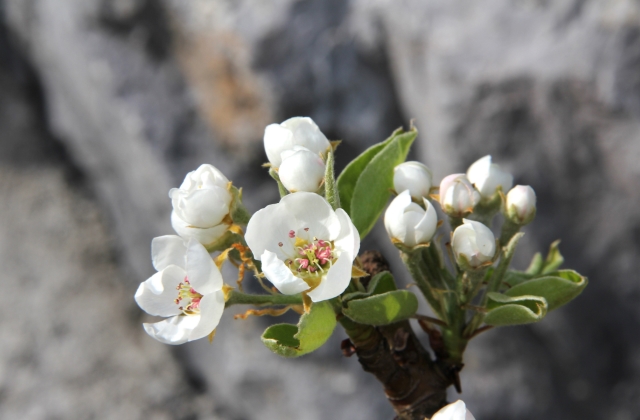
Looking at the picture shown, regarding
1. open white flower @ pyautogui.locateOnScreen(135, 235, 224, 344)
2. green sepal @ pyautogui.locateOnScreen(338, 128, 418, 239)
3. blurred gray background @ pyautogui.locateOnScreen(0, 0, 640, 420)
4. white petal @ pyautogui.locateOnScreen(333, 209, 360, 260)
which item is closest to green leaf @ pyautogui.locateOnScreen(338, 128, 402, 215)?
green sepal @ pyautogui.locateOnScreen(338, 128, 418, 239)

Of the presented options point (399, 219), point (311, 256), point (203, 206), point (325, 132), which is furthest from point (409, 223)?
point (325, 132)

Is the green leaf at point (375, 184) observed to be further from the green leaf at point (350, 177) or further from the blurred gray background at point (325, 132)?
the blurred gray background at point (325, 132)

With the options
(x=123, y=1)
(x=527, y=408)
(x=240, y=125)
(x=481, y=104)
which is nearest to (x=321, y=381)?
(x=527, y=408)

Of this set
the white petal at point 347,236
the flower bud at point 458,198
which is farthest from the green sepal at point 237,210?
the flower bud at point 458,198

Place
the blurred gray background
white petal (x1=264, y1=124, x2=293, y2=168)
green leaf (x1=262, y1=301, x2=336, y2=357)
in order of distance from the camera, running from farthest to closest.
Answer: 1. the blurred gray background
2. white petal (x1=264, y1=124, x2=293, y2=168)
3. green leaf (x1=262, y1=301, x2=336, y2=357)

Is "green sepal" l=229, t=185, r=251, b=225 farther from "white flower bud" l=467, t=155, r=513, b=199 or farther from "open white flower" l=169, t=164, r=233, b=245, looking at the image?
"white flower bud" l=467, t=155, r=513, b=199

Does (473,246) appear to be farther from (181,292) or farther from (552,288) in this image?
(181,292)
